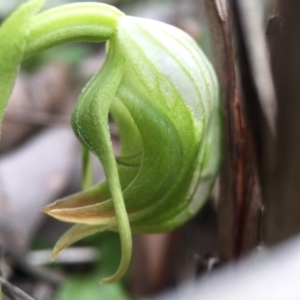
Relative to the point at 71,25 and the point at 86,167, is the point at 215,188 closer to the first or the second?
the point at 86,167

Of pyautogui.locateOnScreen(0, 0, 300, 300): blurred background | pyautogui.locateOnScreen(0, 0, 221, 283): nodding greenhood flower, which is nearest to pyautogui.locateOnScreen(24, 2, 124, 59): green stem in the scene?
pyautogui.locateOnScreen(0, 0, 221, 283): nodding greenhood flower

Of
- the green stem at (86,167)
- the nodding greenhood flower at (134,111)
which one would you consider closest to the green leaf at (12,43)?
the nodding greenhood flower at (134,111)

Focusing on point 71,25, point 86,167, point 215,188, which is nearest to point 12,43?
point 71,25

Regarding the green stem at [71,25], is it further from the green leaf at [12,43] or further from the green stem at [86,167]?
the green stem at [86,167]

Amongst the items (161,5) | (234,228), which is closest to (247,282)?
(234,228)

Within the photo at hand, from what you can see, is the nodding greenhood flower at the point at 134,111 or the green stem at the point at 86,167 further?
the green stem at the point at 86,167

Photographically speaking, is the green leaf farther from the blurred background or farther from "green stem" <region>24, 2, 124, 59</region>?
the blurred background
